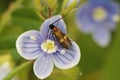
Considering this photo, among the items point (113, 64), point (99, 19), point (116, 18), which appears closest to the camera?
point (113, 64)

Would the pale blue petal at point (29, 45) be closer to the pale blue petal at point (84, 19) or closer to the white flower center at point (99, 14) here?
the pale blue petal at point (84, 19)

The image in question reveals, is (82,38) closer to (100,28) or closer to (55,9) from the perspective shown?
(100,28)

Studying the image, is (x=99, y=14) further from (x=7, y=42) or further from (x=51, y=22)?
(x=51, y=22)

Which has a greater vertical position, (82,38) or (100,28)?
(82,38)

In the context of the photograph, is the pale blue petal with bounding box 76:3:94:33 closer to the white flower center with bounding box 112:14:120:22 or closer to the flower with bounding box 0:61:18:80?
the white flower center with bounding box 112:14:120:22

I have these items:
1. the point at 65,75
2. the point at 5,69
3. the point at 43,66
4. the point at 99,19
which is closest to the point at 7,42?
the point at 5,69

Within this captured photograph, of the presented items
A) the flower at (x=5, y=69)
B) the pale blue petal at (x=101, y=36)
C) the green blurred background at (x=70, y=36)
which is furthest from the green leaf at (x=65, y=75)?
Answer: the pale blue petal at (x=101, y=36)

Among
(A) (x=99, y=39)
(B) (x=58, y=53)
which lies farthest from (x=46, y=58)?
(A) (x=99, y=39)

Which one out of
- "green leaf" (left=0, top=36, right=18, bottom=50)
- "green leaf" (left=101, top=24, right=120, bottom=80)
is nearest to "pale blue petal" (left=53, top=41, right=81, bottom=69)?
"green leaf" (left=0, top=36, right=18, bottom=50)

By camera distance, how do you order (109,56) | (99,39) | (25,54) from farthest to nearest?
(99,39) → (109,56) → (25,54)
